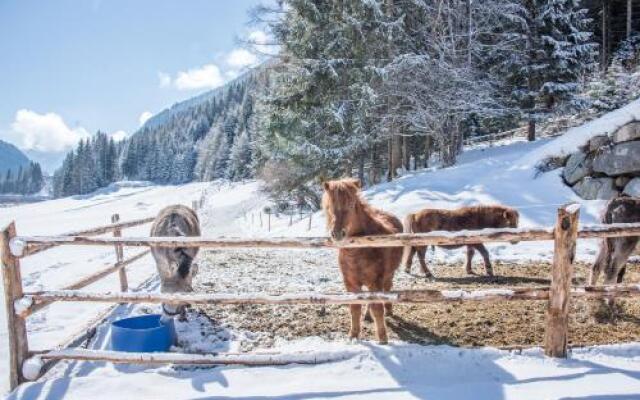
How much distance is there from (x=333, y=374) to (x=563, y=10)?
2367cm

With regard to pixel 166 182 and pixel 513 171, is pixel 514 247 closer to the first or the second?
pixel 513 171

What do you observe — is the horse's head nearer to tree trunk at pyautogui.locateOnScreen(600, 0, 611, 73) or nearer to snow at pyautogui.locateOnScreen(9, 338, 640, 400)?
snow at pyautogui.locateOnScreen(9, 338, 640, 400)

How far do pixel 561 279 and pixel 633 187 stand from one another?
35.5ft

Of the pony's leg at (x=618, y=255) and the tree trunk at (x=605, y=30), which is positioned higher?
the tree trunk at (x=605, y=30)

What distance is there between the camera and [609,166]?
43.4 feet

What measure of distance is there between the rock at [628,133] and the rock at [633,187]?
1.23m

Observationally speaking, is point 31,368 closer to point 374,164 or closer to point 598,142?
point 598,142

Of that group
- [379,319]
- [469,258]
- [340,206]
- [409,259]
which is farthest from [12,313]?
[469,258]

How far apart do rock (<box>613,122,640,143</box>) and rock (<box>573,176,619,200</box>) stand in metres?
1.23

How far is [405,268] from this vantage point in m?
9.40

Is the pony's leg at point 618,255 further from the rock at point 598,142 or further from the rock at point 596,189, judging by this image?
the rock at point 598,142

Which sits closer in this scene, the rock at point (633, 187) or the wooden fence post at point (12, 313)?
the wooden fence post at point (12, 313)

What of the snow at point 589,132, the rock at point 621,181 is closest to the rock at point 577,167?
the snow at point 589,132

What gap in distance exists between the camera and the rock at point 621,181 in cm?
1301
